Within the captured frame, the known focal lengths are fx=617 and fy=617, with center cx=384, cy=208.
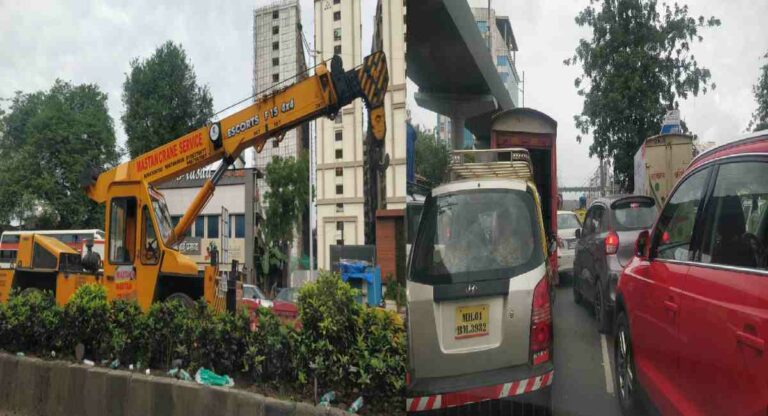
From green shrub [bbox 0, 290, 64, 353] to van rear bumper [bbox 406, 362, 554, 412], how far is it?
3883 millimetres

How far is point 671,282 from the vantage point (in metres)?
3.69

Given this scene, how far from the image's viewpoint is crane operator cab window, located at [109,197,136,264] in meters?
8.90

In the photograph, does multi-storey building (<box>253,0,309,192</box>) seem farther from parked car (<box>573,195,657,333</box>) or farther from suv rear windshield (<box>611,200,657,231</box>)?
suv rear windshield (<box>611,200,657,231</box>)

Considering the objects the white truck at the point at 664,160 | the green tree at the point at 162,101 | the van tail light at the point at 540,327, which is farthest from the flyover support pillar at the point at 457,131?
the green tree at the point at 162,101

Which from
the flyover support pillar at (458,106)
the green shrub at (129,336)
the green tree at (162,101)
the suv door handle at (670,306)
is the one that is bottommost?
the green shrub at (129,336)

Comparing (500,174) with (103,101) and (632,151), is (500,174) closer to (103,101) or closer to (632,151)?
(632,151)

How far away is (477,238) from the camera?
4973 millimetres

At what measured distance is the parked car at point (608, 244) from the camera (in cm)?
697

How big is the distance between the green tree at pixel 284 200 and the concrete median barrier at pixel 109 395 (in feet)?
49.3

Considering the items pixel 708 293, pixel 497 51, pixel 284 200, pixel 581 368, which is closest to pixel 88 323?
pixel 581 368

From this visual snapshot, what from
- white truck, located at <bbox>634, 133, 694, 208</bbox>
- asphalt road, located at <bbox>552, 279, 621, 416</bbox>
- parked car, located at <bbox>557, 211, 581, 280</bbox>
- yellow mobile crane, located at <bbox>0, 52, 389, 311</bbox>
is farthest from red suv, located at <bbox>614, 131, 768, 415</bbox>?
white truck, located at <bbox>634, 133, 694, 208</bbox>

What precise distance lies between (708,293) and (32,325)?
6.29m

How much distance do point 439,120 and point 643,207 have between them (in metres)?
6.08

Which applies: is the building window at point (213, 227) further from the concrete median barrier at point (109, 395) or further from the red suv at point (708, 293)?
the red suv at point (708, 293)
